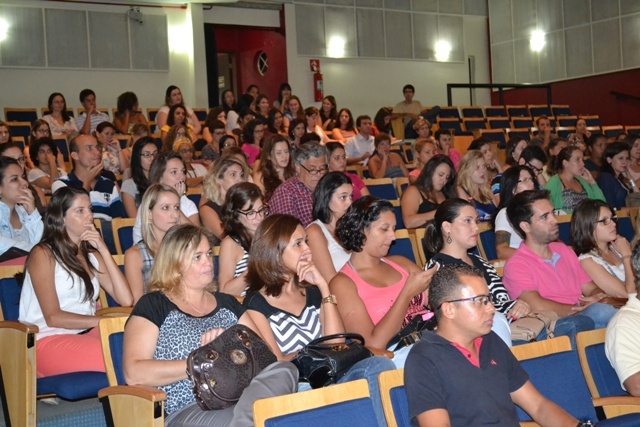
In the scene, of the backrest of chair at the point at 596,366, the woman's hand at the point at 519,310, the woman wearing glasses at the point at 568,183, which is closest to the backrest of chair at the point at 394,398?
the backrest of chair at the point at 596,366

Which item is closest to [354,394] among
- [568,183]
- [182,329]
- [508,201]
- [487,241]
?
[182,329]

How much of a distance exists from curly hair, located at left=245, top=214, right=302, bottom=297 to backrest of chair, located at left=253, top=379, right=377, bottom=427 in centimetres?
99

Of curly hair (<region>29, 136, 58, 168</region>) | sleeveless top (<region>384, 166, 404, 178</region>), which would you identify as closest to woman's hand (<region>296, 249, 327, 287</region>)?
curly hair (<region>29, 136, 58, 168</region>)

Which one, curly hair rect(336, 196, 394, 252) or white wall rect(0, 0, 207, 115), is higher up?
white wall rect(0, 0, 207, 115)

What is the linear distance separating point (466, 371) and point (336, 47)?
46.3 feet

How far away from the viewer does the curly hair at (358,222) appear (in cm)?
384

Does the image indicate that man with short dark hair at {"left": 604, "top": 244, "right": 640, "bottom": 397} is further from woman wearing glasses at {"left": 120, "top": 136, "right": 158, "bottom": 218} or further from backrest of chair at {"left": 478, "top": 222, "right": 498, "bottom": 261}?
woman wearing glasses at {"left": 120, "top": 136, "right": 158, "bottom": 218}

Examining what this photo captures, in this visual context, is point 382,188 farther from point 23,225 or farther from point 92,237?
point 92,237

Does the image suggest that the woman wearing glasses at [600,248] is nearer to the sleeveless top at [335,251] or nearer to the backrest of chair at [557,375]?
the sleeveless top at [335,251]

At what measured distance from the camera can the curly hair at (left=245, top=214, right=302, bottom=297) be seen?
344cm

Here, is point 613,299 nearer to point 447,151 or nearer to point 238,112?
point 447,151

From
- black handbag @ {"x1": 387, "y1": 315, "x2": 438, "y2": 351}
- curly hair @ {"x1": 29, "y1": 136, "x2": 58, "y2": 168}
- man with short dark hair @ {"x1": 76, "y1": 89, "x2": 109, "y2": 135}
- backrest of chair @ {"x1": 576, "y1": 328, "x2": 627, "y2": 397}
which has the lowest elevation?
backrest of chair @ {"x1": 576, "y1": 328, "x2": 627, "y2": 397}

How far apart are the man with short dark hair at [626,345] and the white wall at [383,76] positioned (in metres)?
12.7

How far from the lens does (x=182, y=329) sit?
3088mm
